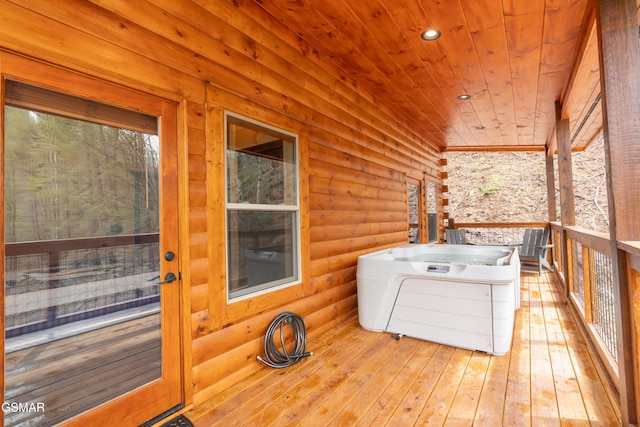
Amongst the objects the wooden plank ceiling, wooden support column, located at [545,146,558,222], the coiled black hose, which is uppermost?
the wooden plank ceiling

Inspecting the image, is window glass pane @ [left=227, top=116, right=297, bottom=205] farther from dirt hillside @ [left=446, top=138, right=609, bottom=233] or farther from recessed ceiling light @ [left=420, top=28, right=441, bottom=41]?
dirt hillside @ [left=446, top=138, right=609, bottom=233]

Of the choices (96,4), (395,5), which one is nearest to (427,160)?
(395,5)

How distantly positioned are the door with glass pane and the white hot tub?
1.85 metres

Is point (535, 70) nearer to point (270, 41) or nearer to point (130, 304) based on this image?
point (270, 41)

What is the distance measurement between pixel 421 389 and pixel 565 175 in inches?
A: 129

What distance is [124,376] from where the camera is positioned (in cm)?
169

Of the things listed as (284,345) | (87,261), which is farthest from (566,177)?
(87,261)

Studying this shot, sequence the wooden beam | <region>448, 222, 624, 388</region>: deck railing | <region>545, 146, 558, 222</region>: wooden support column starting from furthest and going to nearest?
1. <region>545, 146, 558, 222</region>: wooden support column
2. the wooden beam
3. <region>448, 222, 624, 388</region>: deck railing

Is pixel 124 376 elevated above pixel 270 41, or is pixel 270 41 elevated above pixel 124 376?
pixel 270 41

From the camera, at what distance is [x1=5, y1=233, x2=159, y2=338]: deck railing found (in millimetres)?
1357

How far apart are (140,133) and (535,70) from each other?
3.64m

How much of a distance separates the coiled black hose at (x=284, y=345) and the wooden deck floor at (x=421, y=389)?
0.22 feet

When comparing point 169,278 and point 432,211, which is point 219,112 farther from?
point 432,211

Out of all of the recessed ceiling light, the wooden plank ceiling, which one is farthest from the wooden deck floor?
the recessed ceiling light
